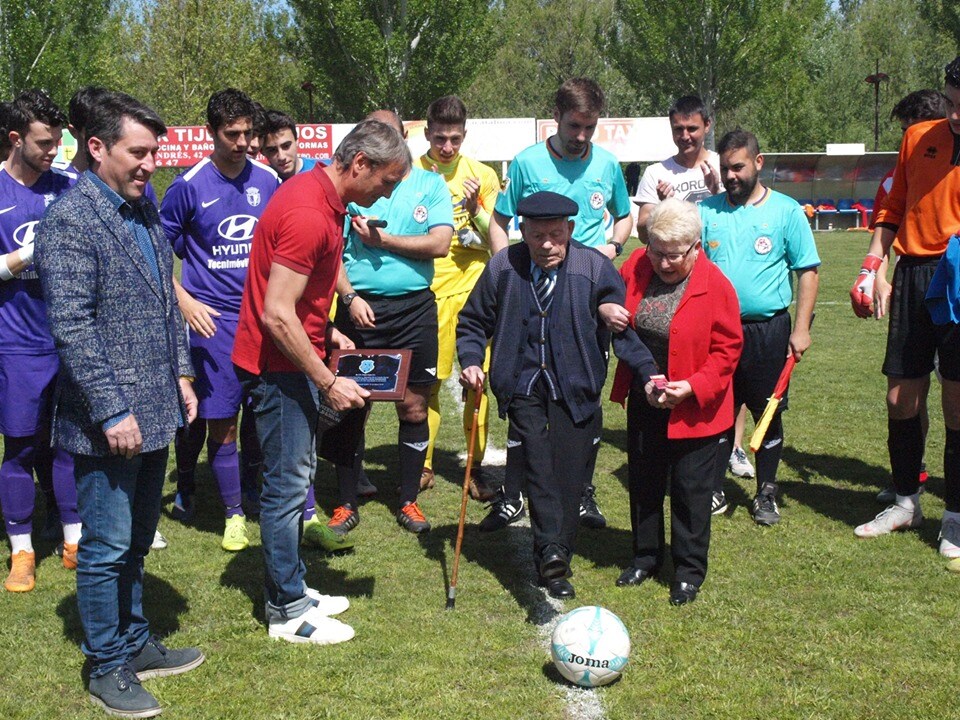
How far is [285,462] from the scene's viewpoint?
169 inches

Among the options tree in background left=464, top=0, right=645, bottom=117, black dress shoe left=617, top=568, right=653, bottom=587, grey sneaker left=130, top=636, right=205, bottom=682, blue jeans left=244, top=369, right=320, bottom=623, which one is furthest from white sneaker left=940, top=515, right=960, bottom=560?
tree in background left=464, top=0, right=645, bottom=117

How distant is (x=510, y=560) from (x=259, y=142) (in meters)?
2.92

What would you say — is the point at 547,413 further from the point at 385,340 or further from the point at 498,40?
the point at 498,40

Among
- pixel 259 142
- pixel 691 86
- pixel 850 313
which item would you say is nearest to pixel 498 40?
pixel 691 86

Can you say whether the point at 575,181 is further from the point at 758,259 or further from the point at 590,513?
the point at 590,513

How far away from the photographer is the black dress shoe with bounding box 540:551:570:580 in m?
4.69

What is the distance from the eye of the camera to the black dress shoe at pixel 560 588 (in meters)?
4.85

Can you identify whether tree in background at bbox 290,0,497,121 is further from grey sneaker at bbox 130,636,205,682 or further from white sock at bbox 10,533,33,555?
grey sneaker at bbox 130,636,205,682

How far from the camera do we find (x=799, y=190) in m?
35.5

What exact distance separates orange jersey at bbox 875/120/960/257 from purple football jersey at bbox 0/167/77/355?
4348 mm

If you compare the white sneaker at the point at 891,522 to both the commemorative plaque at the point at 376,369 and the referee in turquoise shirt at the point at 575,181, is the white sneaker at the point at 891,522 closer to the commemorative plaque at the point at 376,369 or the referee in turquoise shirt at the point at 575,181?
the referee in turquoise shirt at the point at 575,181

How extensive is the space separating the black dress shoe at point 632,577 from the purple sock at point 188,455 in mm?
2637

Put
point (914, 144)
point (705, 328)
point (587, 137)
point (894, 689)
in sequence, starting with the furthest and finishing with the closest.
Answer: point (587, 137)
point (914, 144)
point (705, 328)
point (894, 689)

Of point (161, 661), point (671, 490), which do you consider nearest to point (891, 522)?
point (671, 490)
